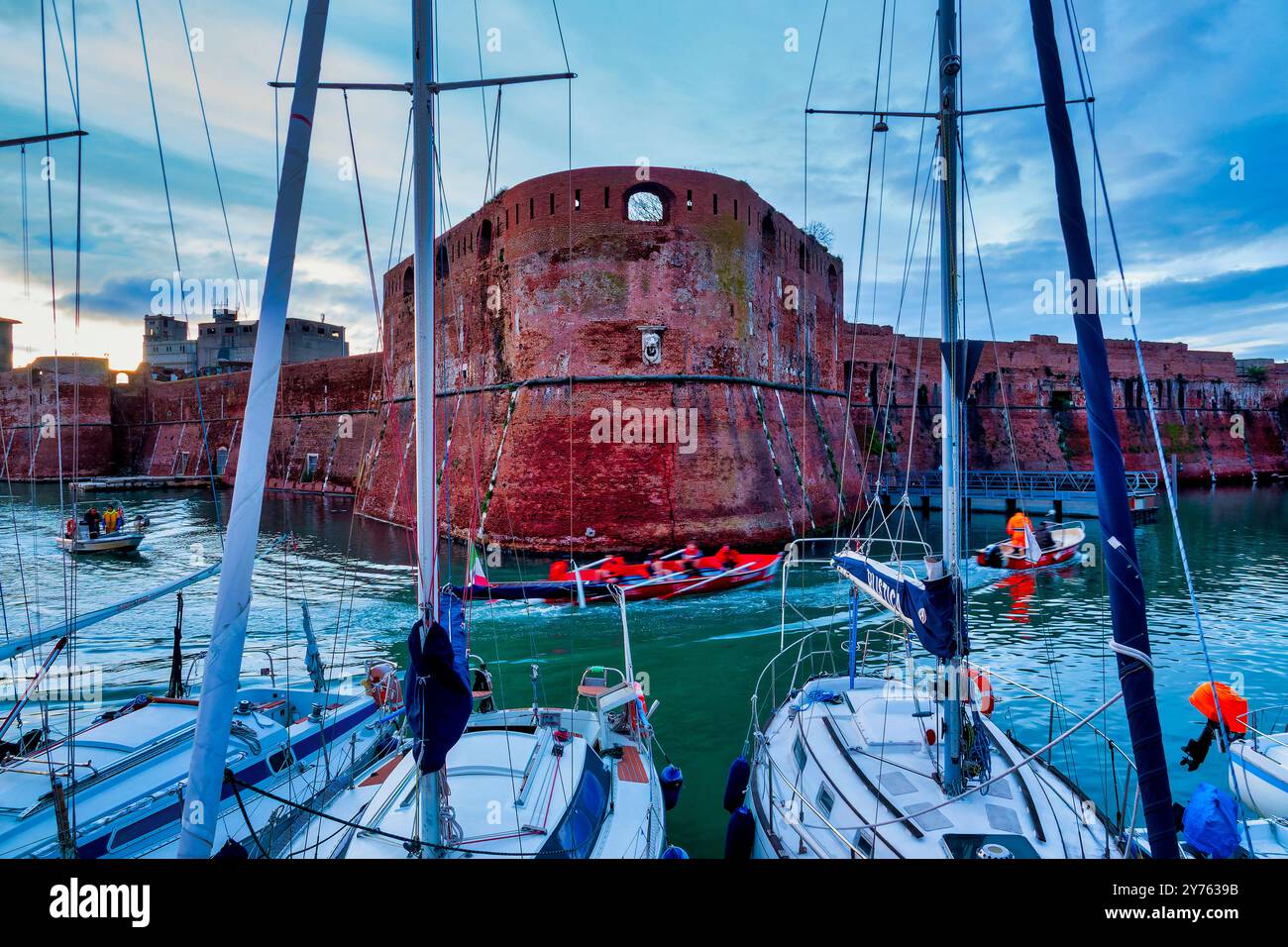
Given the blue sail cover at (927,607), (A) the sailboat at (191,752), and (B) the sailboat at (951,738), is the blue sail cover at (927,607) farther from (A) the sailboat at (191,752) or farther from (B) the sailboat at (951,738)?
(A) the sailboat at (191,752)

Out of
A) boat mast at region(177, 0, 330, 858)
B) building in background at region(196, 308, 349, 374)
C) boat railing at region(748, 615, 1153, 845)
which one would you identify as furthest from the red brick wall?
building in background at region(196, 308, 349, 374)

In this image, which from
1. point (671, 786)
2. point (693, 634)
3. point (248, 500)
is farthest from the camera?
point (693, 634)

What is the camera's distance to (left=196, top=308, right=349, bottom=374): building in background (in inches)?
2368

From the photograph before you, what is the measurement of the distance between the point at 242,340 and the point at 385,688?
67168 mm

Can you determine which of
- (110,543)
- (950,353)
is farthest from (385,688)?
(110,543)

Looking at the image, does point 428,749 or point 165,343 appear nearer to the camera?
point 428,749

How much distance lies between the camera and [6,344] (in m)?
45.9

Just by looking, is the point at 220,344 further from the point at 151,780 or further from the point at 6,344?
the point at 151,780

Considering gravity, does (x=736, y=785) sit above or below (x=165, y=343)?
below

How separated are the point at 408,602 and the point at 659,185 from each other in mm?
13476

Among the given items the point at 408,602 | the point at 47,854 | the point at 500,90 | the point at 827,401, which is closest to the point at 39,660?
the point at 408,602

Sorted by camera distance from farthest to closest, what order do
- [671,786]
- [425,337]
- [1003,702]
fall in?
[1003,702]
[671,786]
[425,337]

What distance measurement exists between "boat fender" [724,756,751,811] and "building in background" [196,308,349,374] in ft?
205

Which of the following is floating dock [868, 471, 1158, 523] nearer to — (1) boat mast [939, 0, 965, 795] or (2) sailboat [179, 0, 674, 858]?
(1) boat mast [939, 0, 965, 795]
